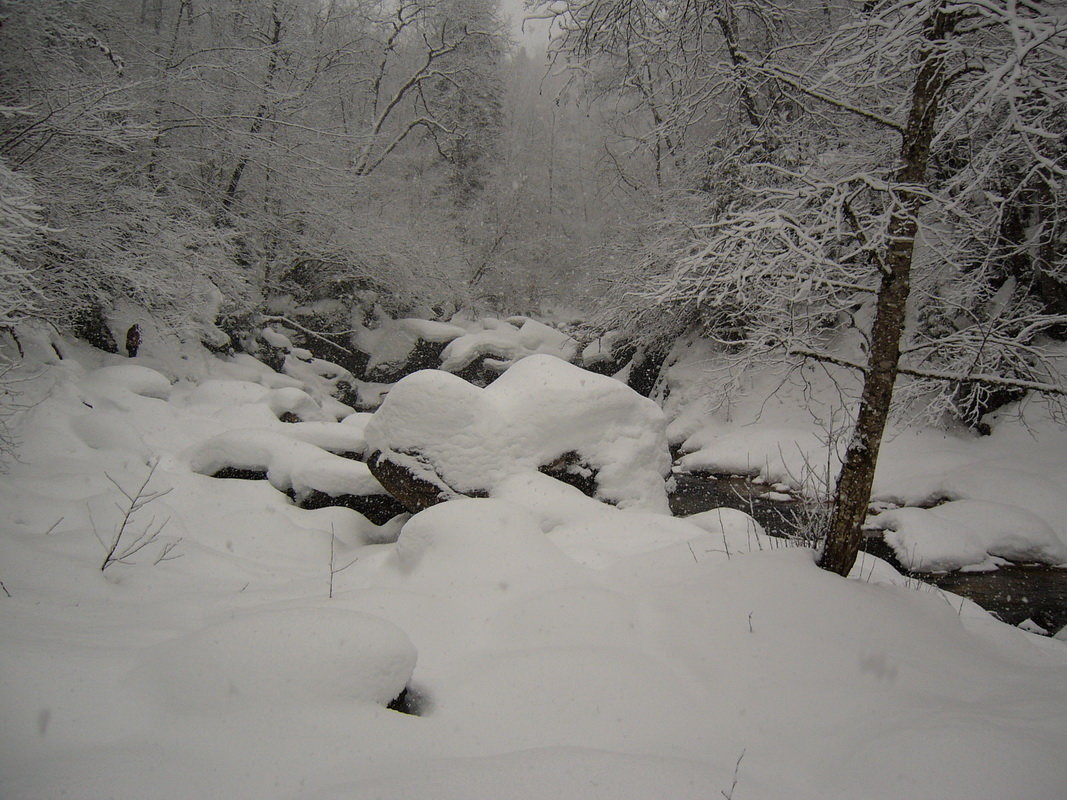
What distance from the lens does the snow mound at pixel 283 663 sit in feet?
6.74

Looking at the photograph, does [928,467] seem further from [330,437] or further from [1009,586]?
[330,437]

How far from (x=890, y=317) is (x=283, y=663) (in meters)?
3.78

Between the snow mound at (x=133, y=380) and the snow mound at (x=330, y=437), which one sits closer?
the snow mound at (x=330, y=437)

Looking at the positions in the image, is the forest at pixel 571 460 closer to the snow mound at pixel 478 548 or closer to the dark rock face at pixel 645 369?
the snow mound at pixel 478 548

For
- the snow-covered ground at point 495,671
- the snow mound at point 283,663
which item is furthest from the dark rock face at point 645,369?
the snow mound at point 283,663

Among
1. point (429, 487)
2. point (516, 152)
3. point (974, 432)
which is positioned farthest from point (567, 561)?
point (516, 152)

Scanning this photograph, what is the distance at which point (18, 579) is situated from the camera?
9.84 feet

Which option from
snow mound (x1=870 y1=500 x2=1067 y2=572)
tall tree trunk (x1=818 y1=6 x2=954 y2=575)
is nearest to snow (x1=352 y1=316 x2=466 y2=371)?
snow mound (x1=870 y1=500 x2=1067 y2=572)

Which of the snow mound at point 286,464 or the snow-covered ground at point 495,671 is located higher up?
the snow-covered ground at point 495,671

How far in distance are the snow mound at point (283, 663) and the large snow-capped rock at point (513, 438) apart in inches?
143

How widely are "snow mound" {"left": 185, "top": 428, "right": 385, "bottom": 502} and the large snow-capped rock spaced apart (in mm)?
545

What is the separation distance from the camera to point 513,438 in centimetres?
631

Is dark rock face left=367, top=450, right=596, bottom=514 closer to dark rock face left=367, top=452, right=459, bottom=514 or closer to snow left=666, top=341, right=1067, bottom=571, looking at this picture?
dark rock face left=367, top=452, right=459, bottom=514

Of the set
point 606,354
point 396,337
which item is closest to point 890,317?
point 606,354
